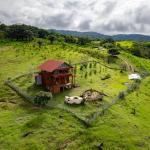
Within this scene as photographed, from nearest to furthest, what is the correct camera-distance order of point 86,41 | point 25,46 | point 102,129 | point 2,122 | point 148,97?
point 102,129 → point 2,122 → point 148,97 → point 25,46 → point 86,41

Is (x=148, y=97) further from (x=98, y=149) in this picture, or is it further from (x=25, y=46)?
(x=25, y=46)

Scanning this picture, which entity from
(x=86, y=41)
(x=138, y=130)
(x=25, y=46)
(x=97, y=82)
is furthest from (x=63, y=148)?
(x=86, y=41)

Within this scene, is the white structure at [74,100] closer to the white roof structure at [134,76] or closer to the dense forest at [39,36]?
the white roof structure at [134,76]

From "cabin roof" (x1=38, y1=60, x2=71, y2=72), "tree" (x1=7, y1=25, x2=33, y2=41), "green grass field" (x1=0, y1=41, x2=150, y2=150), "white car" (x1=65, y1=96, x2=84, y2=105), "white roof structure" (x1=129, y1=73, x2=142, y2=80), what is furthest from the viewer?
"tree" (x1=7, y1=25, x2=33, y2=41)

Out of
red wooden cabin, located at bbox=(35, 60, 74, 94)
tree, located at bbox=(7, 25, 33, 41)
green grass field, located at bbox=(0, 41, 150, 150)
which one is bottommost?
green grass field, located at bbox=(0, 41, 150, 150)

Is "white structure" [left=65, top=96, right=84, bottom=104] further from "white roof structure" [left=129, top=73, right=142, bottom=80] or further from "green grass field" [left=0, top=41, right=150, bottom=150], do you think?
"white roof structure" [left=129, top=73, right=142, bottom=80]

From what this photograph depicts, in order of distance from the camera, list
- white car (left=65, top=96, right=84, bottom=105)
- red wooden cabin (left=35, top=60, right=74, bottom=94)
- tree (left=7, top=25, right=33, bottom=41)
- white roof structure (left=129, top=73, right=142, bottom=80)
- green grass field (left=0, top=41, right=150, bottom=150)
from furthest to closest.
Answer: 1. tree (left=7, top=25, right=33, bottom=41)
2. white roof structure (left=129, top=73, right=142, bottom=80)
3. red wooden cabin (left=35, top=60, right=74, bottom=94)
4. white car (left=65, top=96, right=84, bottom=105)
5. green grass field (left=0, top=41, right=150, bottom=150)

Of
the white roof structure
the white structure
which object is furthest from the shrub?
the white roof structure

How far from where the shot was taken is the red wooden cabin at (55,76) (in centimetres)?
8454

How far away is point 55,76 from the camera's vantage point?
84.3m

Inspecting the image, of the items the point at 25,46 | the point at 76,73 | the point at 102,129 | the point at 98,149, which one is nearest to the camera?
the point at 98,149

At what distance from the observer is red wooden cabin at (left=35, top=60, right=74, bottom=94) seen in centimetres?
8454

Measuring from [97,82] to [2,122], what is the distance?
98.5 ft

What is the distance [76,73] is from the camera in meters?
99.8
